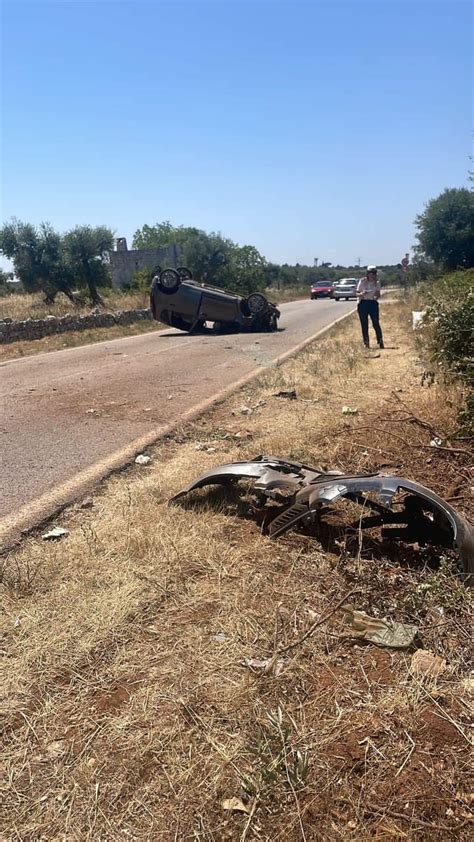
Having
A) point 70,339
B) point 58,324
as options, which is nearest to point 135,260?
point 58,324

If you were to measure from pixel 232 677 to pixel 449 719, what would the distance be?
0.78 meters

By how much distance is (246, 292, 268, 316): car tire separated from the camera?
60.0 feet

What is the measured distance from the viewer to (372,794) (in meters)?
1.72

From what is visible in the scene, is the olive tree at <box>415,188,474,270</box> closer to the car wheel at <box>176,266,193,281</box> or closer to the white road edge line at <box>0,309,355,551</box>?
the car wheel at <box>176,266,193,281</box>

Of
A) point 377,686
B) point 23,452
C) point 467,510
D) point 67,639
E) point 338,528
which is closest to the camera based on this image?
point 377,686

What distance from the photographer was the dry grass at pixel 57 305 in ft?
79.7

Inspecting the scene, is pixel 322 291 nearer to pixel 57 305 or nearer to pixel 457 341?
pixel 57 305

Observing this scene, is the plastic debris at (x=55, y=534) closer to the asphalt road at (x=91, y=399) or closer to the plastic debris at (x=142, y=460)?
the asphalt road at (x=91, y=399)

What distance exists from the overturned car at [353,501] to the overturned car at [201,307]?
562 inches

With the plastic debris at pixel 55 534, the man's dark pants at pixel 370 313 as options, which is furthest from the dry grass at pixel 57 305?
the plastic debris at pixel 55 534

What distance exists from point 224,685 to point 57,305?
28694 mm

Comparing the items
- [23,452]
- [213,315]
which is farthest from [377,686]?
[213,315]

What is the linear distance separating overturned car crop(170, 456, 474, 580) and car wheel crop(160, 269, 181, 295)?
14157 mm

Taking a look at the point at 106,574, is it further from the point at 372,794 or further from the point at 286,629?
the point at 372,794
